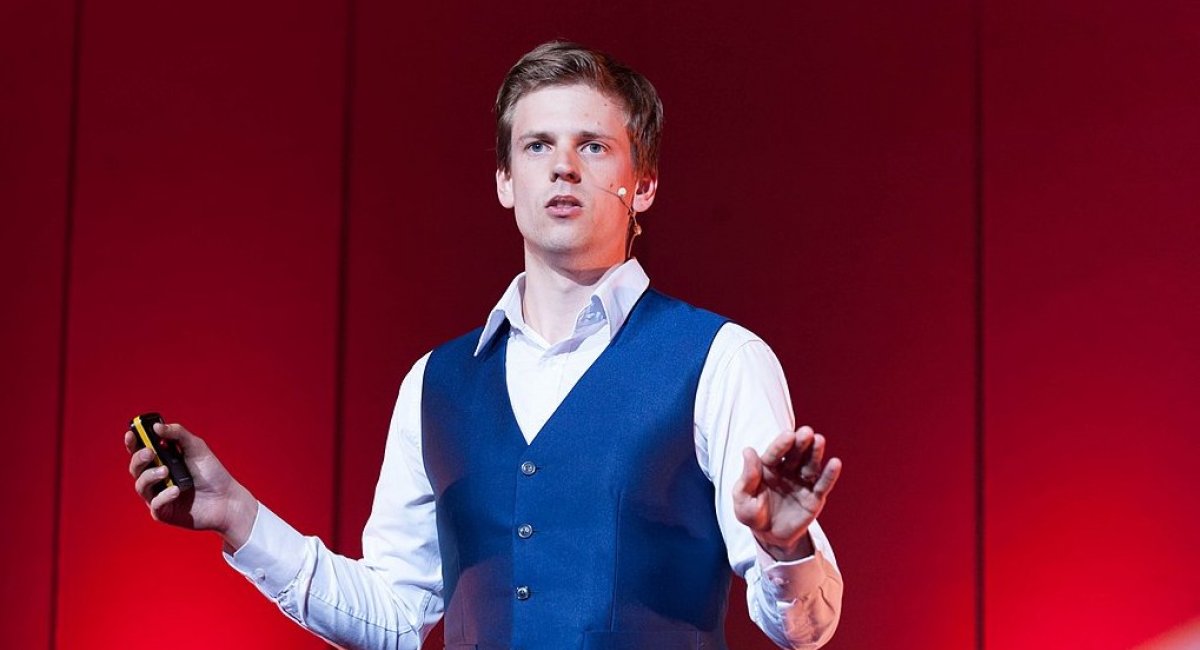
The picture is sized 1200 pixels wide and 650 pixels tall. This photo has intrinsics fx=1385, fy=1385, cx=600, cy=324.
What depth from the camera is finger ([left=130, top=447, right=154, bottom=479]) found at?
5.00 ft

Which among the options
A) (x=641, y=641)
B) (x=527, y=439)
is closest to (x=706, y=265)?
(x=527, y=439)

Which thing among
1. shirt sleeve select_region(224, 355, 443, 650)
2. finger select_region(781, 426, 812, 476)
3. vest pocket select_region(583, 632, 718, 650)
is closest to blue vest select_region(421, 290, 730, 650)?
vest pocket select_region(583, 632, 718, 650)

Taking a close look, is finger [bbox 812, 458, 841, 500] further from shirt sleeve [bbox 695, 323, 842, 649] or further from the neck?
the neck

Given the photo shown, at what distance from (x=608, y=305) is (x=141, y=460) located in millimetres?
582

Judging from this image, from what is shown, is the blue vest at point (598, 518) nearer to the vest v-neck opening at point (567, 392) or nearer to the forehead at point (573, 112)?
the vest v-neck opening at point (567, 392)

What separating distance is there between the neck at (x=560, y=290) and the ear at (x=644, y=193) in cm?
8

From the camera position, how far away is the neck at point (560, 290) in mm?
1773

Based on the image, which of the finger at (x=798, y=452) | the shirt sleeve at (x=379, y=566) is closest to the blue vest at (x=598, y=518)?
the shirt sleeve at (x=379, y=566)

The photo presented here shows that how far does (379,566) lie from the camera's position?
1.81 meters

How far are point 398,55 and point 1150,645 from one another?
5.63 feet

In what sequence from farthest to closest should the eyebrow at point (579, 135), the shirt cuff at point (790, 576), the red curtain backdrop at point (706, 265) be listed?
1. the red curtain backdrop at point (706, 265)
2. the eyebrow at point (579, 135)
3. the shirt cuff at point (790, 576)

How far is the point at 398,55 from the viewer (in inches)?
104

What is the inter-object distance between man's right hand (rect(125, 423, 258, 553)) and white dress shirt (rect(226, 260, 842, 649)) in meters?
0.03

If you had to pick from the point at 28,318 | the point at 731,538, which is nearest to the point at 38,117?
the point at 28,318
